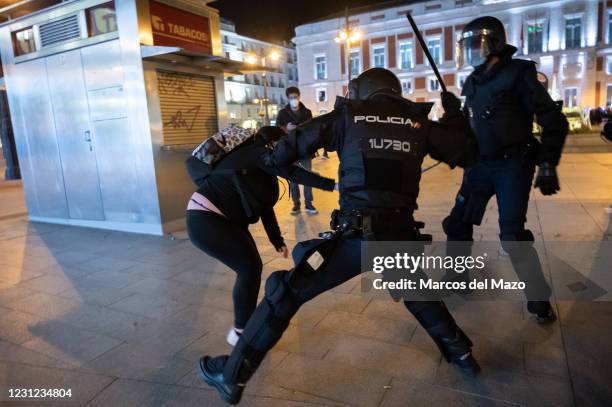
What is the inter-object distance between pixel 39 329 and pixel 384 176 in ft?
9.83

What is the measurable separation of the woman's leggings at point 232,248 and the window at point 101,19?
15.1 feet

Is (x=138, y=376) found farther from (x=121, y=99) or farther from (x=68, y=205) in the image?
(x=68, y=205)

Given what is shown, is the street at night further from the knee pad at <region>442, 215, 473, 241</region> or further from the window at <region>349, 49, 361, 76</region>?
the window at <region>349, 49, 361, 76</region>

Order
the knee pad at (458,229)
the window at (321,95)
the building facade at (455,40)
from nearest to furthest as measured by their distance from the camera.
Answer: the knee pad at (458,229)
the building facade at (455,40)
the window at (321,95)

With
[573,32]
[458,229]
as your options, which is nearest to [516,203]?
[458,229]

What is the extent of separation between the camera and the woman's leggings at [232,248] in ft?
9.36

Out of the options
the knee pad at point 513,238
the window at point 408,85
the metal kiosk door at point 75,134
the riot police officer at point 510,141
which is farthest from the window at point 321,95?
the knee pad at point 513,238

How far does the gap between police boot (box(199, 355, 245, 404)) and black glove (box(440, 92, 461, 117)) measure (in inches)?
72.7

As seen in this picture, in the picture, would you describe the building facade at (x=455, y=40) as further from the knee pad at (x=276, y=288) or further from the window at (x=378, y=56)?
the knee pad at (x=276, y=288)

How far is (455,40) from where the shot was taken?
37.2 m

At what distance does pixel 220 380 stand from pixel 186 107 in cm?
523

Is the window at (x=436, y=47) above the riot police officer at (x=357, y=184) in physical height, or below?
above

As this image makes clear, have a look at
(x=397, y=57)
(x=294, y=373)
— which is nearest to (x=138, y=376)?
(x=294, y=373)

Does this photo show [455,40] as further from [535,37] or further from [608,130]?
[608,130]
